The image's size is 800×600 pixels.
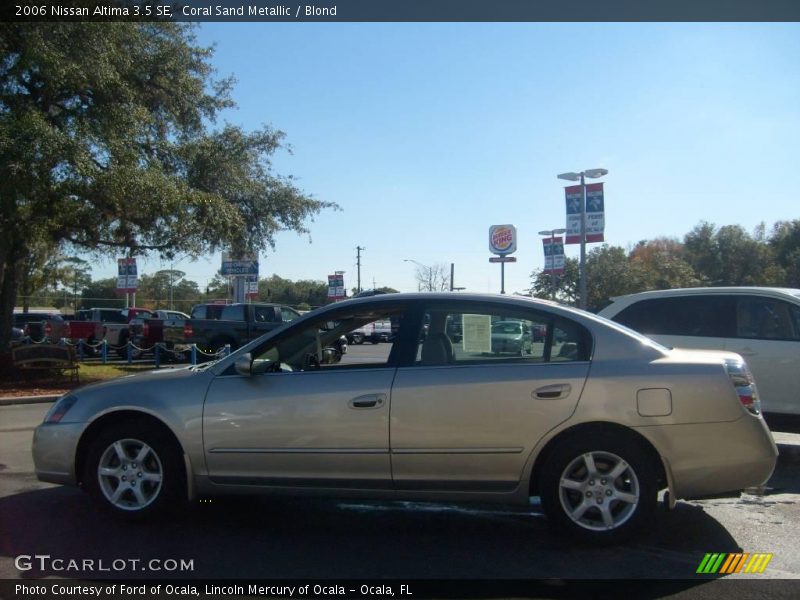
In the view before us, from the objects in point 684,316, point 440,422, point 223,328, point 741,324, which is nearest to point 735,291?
point 741,324

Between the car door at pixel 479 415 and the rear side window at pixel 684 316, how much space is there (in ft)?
12.4

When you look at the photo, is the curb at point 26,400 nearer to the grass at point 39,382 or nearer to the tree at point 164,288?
the grass at point 39,382

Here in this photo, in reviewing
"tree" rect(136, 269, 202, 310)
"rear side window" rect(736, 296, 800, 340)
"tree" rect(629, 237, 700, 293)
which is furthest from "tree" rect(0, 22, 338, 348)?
"tree" rect(136, 269, 202, 310)

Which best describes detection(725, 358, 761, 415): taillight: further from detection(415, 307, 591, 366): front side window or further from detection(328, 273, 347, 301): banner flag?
detection(328, 273, 347, 301): banner flag

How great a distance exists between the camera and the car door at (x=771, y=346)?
7.74m

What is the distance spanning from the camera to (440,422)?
490cm

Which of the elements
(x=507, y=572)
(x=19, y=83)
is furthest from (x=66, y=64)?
(x=507, y=572)

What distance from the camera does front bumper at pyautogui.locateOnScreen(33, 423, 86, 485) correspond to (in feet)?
17.7

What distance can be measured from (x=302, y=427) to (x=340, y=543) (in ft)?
2.73

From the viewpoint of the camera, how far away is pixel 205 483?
17.1 feet

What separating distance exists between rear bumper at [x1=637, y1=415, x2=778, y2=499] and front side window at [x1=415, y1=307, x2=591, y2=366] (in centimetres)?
77

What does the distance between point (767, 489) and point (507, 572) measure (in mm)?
3497

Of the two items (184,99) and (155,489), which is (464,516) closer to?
(155,489)

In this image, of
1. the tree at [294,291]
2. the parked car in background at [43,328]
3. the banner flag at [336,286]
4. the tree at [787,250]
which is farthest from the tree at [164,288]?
the tree at [787,250]
